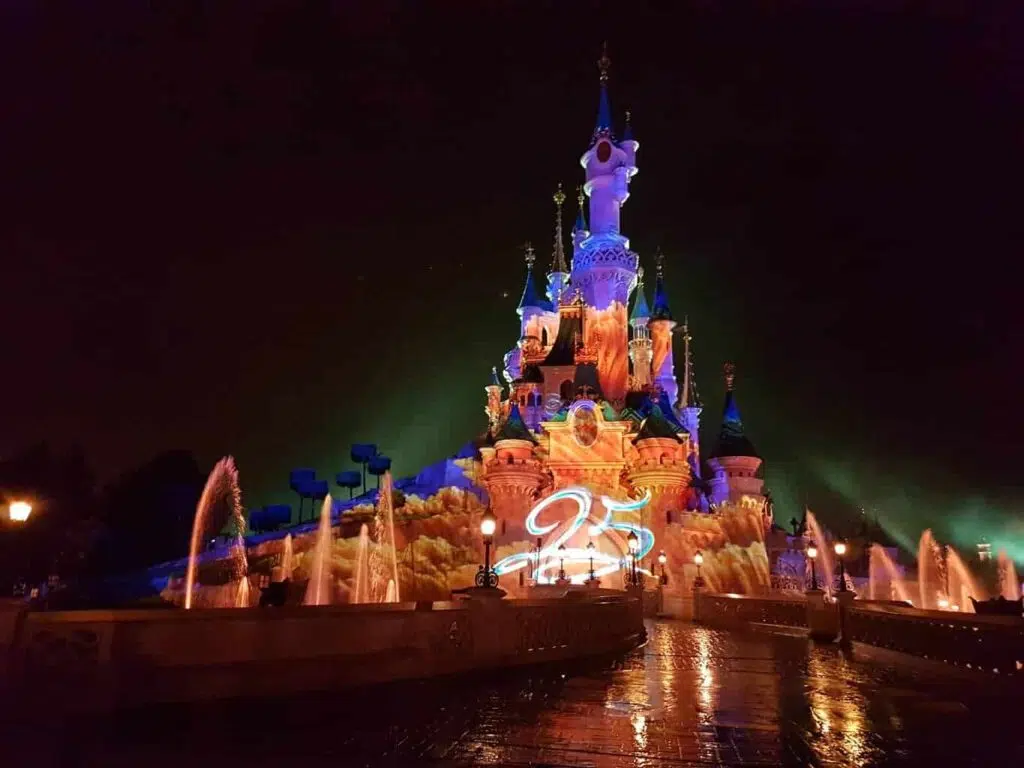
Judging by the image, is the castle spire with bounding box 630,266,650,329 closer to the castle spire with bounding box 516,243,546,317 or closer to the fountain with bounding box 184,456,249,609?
the castle spire with bounding box 516,243,546,317

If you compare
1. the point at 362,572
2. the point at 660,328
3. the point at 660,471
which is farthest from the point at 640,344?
the point at 362,572

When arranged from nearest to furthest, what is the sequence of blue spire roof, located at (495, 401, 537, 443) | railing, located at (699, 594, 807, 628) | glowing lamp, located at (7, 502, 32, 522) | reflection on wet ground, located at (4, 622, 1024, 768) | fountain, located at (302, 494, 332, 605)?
reflection on wet ground, located at (4, 622, 1024, 768), glowing lamp, located at (7, 502, 32, 522), railing, located at (699, 594, 807, 628), fountain, located at (302, 494, 332, 605), blue spire roof, located at (495, 401, 537, 443)

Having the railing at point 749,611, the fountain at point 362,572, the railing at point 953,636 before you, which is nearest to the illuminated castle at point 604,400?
the fountain at point 362,572

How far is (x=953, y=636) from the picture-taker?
44.1 ft

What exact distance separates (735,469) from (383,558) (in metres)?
26.0

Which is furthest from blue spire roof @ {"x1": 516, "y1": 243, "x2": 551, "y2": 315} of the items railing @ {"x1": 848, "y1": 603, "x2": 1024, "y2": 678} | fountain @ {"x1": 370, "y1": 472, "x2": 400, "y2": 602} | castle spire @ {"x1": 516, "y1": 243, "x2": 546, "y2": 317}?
railing @ {"x1": 848, "y1": 603, "x2": 1024, "y2": 678}

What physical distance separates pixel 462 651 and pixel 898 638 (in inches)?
411

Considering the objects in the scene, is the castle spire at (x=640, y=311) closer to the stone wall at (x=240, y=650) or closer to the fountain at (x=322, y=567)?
the fountain at (x=322, y=567)

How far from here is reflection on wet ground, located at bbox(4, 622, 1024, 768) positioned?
21.1 feet

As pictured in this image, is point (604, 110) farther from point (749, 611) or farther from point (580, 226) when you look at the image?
point (749, 611)

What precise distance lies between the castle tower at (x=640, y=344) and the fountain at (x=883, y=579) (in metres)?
20.5

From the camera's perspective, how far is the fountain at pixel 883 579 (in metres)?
45.9

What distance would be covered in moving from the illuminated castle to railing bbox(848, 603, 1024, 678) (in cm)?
2706

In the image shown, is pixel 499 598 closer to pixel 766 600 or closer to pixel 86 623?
pixel 86 623
